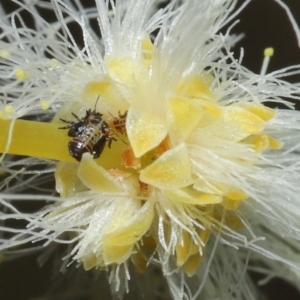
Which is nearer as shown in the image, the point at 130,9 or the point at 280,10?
the point at 130,9

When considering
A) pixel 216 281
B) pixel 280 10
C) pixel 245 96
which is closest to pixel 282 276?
pixel 216 281

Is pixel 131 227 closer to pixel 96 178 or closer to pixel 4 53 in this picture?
pixel 96 178

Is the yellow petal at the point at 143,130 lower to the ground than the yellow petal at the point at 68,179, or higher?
higher

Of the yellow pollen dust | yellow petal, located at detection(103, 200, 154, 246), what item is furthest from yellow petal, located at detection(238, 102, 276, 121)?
yellow petal, located at detection(103, 200, 154, 246)

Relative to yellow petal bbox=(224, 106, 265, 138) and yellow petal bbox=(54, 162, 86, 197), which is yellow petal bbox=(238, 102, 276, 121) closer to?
yellow petal bbox=(224, 106, 265, 138)

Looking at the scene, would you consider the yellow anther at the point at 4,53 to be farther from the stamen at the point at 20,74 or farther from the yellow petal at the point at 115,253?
the yellow petal at the point at 115,253

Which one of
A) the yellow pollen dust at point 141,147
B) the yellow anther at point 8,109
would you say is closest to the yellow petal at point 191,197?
the yellow pollen dust at point 141,147

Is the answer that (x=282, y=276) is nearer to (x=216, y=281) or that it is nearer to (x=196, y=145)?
(x=216, y=281)
